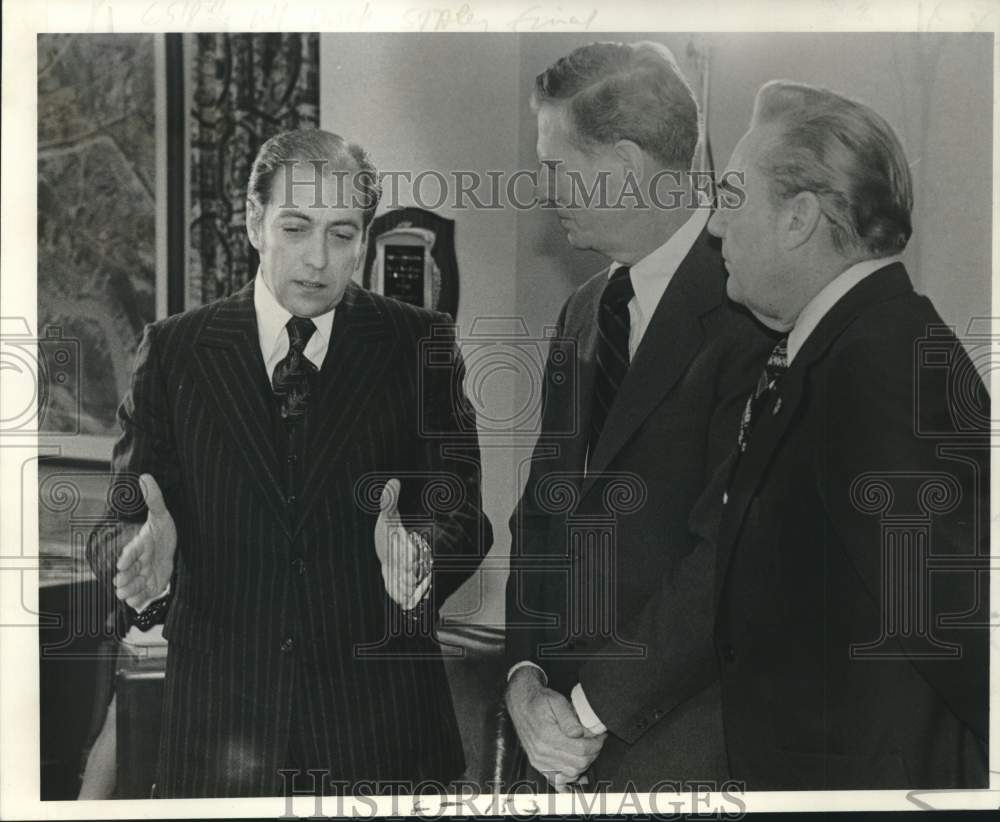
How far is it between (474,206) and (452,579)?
33.6 inches

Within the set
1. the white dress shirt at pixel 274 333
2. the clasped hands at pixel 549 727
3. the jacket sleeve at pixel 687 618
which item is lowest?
the clasped hands at pixel 549 727

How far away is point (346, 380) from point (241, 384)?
0.24 meters

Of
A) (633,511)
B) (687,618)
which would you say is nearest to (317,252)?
(633,511)

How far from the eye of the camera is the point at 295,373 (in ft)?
8.21

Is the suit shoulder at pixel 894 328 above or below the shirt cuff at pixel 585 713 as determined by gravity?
above

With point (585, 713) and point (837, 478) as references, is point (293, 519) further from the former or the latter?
point (837, 478)

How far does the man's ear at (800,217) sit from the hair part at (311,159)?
92 centimetres

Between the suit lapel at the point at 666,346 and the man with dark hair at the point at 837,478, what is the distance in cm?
7

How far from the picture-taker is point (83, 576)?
8.29 ft

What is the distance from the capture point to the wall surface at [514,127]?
8.12ft

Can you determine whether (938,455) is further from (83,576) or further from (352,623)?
(83,576)

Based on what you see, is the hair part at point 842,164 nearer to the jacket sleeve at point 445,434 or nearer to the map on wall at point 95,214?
the jacket sleeve at point 445,434

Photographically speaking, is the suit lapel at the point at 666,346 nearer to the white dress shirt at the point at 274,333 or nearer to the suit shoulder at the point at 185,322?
the white dress shirt at the point at 274,333
